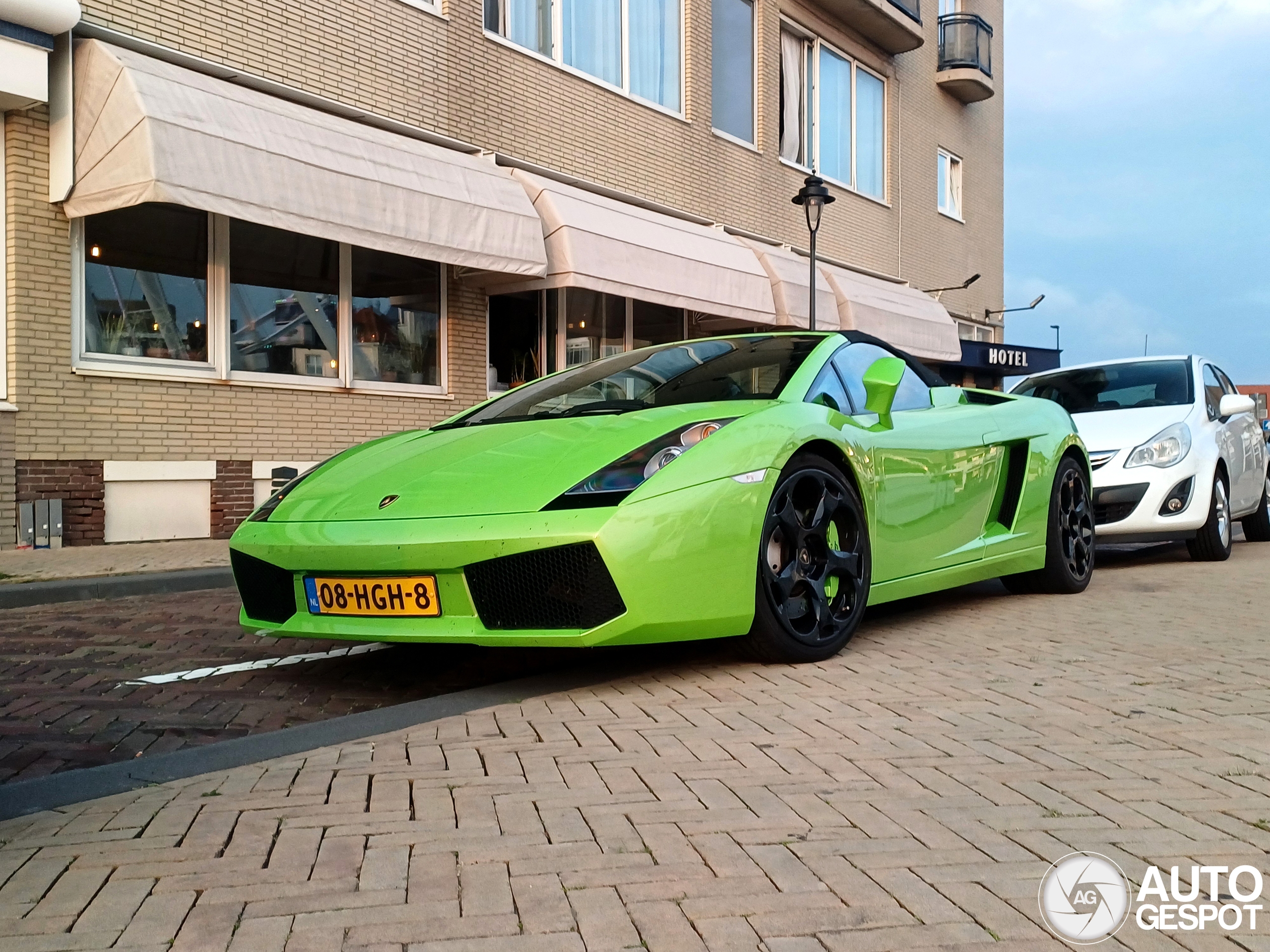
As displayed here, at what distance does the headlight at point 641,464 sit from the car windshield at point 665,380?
0.50m

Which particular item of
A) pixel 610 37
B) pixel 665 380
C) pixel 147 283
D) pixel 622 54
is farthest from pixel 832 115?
pixel 665 380

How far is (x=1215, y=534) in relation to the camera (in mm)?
8289

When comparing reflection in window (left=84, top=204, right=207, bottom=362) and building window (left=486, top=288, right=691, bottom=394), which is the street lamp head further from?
reflection in window (left=84, top=204, right=207, bottom=362)

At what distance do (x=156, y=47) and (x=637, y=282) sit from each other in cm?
542

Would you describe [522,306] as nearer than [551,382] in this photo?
No

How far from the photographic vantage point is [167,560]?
314 inches

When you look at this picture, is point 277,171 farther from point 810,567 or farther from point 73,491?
point 810,567

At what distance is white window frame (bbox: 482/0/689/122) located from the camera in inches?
524

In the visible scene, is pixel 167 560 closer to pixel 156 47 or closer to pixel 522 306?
pixel 156 47

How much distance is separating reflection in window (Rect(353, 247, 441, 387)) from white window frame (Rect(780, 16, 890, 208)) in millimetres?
7987

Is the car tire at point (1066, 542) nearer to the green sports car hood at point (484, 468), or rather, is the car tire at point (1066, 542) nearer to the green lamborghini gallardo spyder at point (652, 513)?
the green lamborghini gallardo spyder at point (652, 513)

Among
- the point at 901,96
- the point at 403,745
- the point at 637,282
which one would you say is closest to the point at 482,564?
the point at 403,745

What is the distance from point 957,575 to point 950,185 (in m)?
20.8

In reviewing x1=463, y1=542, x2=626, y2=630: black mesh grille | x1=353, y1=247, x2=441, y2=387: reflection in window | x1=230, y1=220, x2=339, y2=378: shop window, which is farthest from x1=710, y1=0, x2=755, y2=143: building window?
x1=463, y1=542, x2=626, y2=630: black mesh grille
